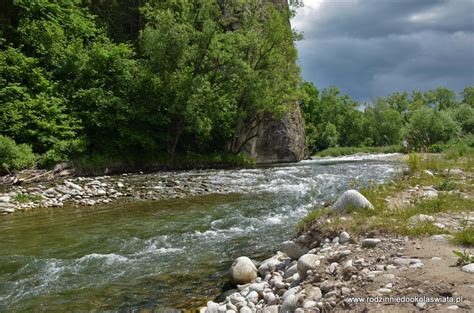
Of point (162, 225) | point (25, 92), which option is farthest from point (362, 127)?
point (162, 225)

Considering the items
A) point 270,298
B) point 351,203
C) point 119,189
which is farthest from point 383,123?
point 270,298

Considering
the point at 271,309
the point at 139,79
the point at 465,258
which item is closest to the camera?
the point at 465,258

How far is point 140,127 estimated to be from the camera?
24609 millimetres

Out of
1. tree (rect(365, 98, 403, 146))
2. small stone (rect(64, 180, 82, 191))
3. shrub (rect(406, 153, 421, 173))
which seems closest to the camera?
shrub (rect(406, 153, 421, 173))

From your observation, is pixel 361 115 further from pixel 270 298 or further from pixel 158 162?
pixel 270 298

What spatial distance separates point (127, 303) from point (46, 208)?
8.85 m

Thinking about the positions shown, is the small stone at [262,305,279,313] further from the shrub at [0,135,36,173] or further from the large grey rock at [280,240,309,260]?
the shrub at [0,135,36,173]

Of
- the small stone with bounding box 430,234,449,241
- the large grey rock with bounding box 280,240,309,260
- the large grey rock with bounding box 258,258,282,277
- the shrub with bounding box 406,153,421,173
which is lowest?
the large grey rock with bounding box 258,258,282,277

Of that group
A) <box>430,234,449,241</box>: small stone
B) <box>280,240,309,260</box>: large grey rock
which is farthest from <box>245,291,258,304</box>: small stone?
<box>430,234,449,241</box>: small stone

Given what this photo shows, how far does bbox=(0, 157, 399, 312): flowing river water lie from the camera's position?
17.2ft

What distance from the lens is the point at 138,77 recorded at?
24.5 meters

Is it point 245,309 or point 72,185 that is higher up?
point 72,185

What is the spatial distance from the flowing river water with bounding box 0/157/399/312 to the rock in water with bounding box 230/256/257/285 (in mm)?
305

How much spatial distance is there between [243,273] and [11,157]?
46.7 feet
